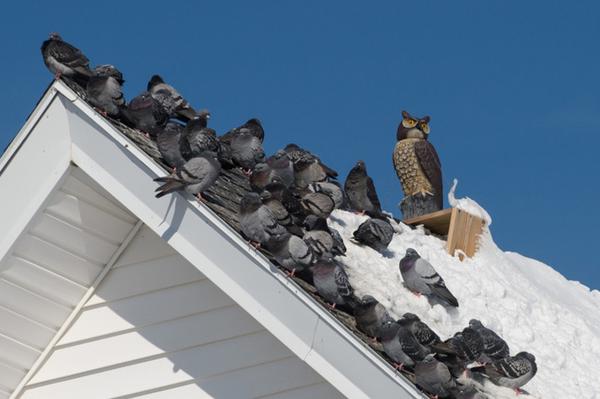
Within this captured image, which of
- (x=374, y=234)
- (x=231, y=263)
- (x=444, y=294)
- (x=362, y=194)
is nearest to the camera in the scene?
(x=231, y=263)

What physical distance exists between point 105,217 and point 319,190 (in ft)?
6.75

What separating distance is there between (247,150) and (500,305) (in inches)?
73.1

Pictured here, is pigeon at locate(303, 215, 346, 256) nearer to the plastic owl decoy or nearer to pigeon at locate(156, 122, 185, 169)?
pigeon at locate(156, 122, 185, 169)

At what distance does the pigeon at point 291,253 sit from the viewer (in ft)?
19.7

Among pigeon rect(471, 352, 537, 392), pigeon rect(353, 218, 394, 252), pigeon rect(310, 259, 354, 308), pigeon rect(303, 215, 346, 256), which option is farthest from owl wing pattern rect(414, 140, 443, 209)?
pigeon rect(310, 259, 354, 308)

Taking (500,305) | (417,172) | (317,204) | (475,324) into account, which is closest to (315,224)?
(317,204)

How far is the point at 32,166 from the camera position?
19.5 feet

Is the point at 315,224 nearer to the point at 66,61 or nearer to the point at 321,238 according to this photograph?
the point at 321,238

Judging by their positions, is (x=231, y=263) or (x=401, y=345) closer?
(x=231, y=263)

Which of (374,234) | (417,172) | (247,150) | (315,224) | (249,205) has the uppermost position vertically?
(417,172)

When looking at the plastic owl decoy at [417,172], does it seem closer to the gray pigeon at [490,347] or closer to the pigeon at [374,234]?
the pigeon at [374,234]

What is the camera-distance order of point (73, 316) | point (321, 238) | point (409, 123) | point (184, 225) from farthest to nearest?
point (409, 123)
point (321, 238)
point (73, 316)
point (184, 225)

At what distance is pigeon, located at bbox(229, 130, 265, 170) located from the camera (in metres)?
8.17

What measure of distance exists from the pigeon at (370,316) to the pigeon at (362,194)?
8.07 feet
